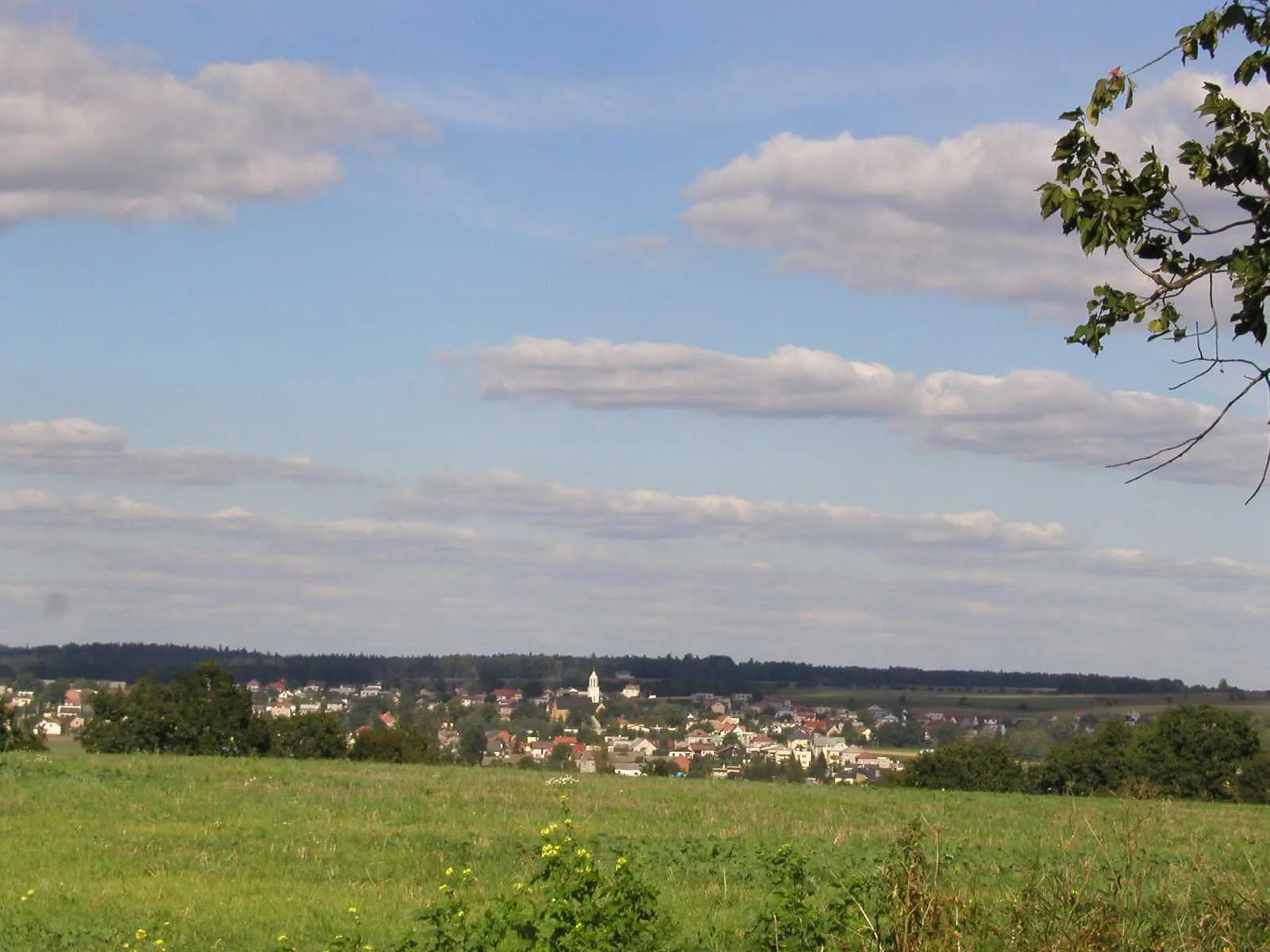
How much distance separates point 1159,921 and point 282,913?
757 centimetres

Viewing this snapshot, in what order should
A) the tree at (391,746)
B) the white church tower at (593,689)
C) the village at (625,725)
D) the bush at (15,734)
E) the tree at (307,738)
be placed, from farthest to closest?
the white church tower at (593,689) → the village at (625,725) → the tree at (391,746) → the tree at (307,738) → the bush at (15,734)

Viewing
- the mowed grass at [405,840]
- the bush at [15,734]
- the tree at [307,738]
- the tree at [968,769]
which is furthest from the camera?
the tree at [307,738]

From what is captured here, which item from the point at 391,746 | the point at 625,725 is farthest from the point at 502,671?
the point at 391,746

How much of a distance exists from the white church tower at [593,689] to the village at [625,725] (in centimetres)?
23

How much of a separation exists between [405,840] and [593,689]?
13042cm

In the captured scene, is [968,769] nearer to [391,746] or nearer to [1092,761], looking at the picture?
[1092,761]

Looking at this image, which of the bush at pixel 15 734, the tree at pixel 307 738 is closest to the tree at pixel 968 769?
the tree at pixel 307 738

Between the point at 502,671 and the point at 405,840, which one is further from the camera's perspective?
the point at 502,671

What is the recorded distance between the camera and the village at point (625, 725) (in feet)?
174

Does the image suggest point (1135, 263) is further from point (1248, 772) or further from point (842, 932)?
point (1248, 772)

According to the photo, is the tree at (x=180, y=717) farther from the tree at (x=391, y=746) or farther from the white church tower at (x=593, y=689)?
the white church tower at (x=593, y=689)

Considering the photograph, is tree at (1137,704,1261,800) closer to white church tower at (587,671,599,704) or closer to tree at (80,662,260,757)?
tree at (80,662,260,757)

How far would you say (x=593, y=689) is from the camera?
483 feet

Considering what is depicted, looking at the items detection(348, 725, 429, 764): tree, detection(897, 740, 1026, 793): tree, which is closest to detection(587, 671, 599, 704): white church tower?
detection(348, 725, 429, 764): tree
